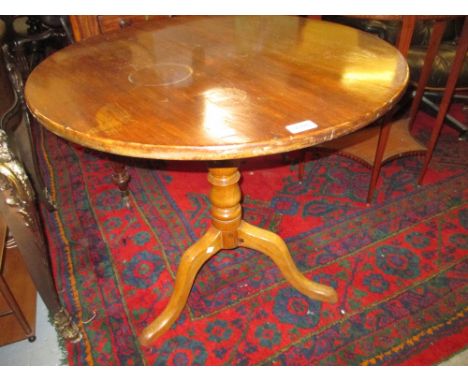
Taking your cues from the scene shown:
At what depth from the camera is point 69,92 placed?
0.82 metres

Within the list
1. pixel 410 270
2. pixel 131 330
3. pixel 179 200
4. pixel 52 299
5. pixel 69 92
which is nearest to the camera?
pixel 69 92

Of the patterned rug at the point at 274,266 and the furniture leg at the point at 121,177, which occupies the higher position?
the furniture leg at the point at 121,177

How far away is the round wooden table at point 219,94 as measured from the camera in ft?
2.17

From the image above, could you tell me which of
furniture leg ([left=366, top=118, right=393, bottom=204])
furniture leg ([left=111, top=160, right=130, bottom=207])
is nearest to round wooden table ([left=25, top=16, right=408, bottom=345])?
furniture leg ([left=366, top=118, right=393, bottom=204])

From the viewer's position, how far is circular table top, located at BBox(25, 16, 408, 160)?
66cm

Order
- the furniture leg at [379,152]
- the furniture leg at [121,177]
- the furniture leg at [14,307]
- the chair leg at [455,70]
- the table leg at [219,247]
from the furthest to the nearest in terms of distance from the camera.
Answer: the furniture leg at [121,177]
the furniture leg at [379,152]
the chair leg at [455,70]
the table leg at [219,247]
the furniture leg at [14,307]

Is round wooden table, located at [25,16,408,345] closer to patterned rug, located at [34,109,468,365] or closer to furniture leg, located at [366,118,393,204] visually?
patterned rug, located at [34,109,468,365]

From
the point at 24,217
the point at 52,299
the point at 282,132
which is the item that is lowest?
the point at 52,299

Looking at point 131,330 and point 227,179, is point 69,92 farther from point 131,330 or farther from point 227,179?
point 131,330

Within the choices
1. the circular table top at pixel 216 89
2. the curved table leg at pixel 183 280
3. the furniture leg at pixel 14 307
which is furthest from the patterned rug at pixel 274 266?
the circular table top at pixel 216 89

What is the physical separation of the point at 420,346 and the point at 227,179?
0.79 meters

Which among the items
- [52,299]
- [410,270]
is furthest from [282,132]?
[410,270]

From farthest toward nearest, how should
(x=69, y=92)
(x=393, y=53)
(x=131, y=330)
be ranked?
(x=131, y=330) < (x=393, y=53) < (x=69, y=92)

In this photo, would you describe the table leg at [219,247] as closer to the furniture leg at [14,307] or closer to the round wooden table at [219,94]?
the round wooden table at [219,94]
